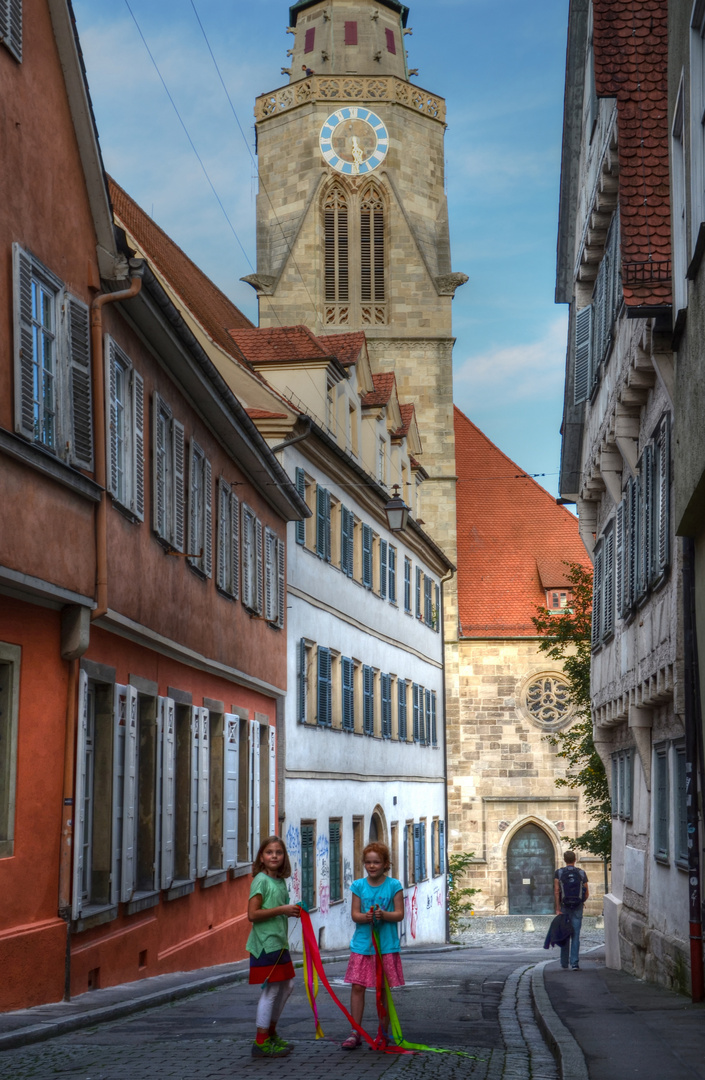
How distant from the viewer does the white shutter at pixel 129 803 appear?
13609 millimetres

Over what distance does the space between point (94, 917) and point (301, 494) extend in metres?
13.5

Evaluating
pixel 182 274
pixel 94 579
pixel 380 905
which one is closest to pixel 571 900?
pixel 94 579

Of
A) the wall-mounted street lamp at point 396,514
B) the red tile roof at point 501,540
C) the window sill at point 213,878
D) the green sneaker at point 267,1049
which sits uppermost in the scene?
the red tile roof at point 501,540

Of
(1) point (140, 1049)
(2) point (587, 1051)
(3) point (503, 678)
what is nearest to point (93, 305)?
(1) point (140, 1049)

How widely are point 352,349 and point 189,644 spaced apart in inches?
630

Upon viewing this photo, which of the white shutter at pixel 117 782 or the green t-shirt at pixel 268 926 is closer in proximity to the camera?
the green t-shirt at pixel 268 926

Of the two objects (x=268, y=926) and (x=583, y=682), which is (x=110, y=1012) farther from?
(x=583, y=682)

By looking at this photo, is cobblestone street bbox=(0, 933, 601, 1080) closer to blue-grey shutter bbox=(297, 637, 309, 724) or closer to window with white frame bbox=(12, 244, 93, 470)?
window with white frame bbox=(12, 244, 93, 470)

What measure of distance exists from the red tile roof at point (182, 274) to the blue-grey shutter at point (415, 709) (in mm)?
10082

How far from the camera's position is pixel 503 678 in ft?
158

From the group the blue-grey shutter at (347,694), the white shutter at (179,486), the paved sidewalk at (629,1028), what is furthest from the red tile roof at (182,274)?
the paved sidewalk at (629,1028)

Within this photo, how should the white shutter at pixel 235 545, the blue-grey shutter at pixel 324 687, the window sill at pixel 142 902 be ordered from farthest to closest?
the blue-grey shutter at pixel 324 687 → the white shutter at pixel 235 545 → the window sill at pixel 142 902

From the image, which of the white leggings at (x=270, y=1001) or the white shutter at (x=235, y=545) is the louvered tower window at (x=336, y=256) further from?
the white leggings at (x=270, y=1001)

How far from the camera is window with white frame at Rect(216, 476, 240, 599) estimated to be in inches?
739
